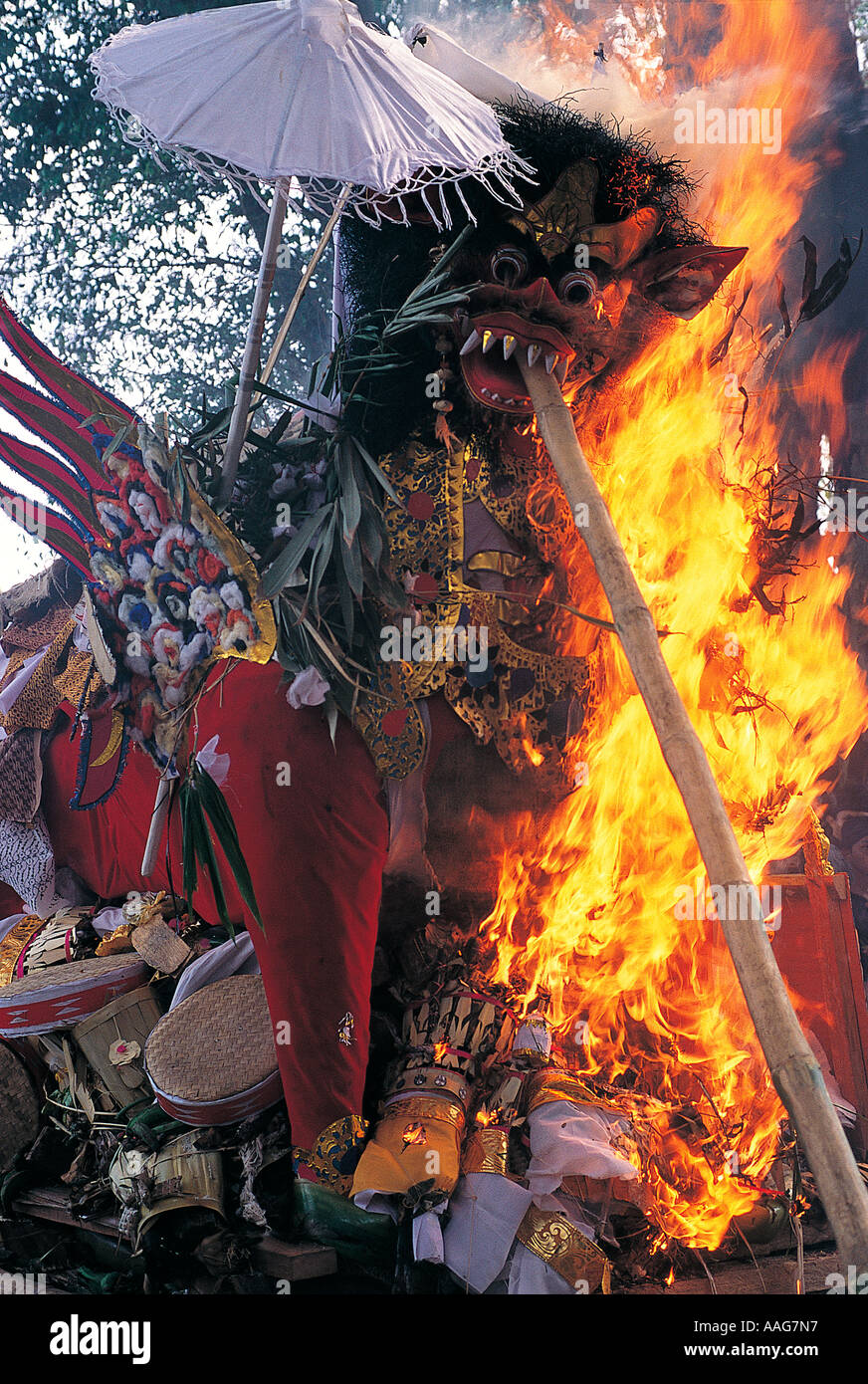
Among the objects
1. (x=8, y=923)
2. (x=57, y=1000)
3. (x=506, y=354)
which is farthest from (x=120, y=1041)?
(x=506, y=354)

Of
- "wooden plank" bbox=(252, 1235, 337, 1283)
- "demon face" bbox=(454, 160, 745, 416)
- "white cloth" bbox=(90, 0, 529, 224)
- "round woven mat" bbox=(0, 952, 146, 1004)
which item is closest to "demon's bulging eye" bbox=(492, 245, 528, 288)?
"demon face" bbox=(454, 160, 745, 416)

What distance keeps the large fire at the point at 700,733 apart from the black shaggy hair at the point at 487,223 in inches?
11.4

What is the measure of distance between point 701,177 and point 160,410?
2349 millimetres

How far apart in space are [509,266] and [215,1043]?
10.2 ft

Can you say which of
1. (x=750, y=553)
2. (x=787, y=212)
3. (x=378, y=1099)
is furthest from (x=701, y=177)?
(x=378, y=1099)

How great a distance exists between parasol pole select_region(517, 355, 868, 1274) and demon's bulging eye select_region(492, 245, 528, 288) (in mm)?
355

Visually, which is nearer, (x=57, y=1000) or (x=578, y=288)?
(x=578, y=288)

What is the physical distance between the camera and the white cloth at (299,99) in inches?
133

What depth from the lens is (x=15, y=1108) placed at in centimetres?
480

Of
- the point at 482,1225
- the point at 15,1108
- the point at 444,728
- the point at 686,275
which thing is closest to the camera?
the point at 482,1225

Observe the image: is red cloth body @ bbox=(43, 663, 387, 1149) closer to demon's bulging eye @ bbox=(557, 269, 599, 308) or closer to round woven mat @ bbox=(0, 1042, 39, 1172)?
round woven mat @ bbox=(0, 1042, 39, 1172)

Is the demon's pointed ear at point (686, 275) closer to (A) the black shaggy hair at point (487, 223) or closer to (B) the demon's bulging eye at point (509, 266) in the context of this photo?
(A) the black shaggy hair at point (487, 223)

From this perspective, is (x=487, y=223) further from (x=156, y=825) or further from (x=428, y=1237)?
(x=428, y=1237)

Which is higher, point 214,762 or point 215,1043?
point 214,762
